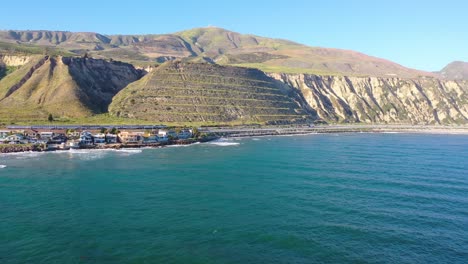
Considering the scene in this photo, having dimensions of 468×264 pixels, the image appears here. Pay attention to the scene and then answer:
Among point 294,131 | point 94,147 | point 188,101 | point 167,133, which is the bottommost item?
point 294,131

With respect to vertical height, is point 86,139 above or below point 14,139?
below

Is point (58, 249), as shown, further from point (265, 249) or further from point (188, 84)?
point (188, 84)

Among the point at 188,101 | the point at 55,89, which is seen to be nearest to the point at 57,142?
the point at 55,89

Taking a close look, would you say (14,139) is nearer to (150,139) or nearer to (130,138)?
(130,138)

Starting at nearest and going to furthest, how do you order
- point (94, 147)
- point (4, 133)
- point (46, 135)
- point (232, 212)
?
point (232, 212)
point (94, 147)
point (4, 133)
point (46, 135)

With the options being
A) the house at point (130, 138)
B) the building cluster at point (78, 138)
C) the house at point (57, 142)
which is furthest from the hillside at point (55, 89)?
the house at point (130, 138)

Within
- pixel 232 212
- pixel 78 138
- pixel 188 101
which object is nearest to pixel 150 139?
pixel 78 138

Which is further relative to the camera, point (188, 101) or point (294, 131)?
point (188, 101)

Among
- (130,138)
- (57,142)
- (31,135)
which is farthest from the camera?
(130,138)
